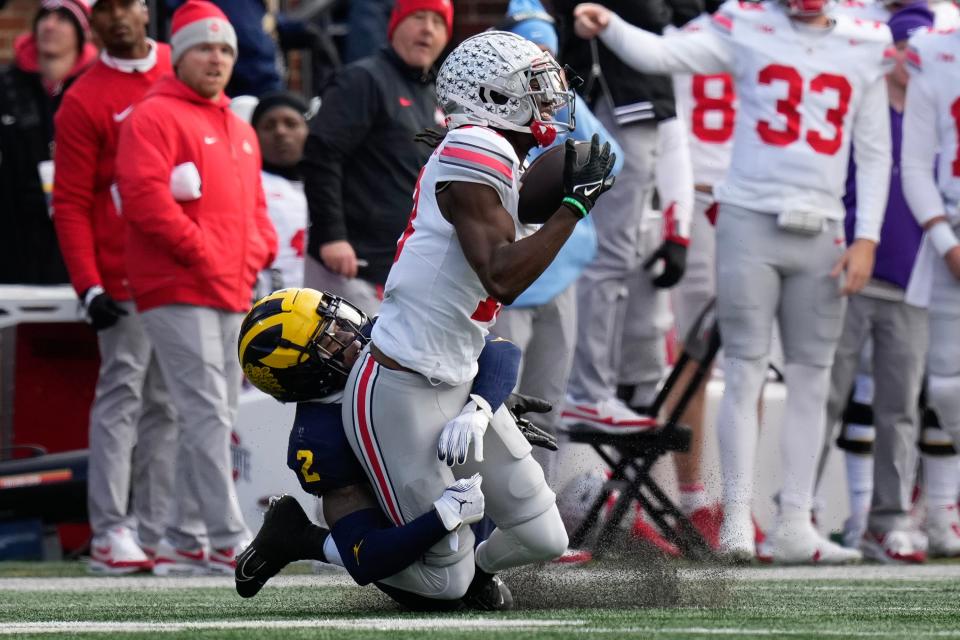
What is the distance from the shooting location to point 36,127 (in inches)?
344

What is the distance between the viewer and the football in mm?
4660

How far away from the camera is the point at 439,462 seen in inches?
186

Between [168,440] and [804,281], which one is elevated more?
[804,281]

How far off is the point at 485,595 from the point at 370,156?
268cm

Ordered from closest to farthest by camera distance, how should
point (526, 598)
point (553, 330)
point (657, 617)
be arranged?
point (657, 617) < point (526, 598) < point (553, 330)

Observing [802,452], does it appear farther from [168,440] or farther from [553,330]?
[168,440]

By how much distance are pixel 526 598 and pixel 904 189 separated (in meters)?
3.10

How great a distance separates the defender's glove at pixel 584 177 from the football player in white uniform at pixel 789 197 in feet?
8.66

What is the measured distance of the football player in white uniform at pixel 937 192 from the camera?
287 inches

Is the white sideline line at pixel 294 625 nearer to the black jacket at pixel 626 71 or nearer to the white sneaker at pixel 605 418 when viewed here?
the white sneaker at pixel 605 418

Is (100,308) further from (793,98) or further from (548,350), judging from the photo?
(793,98)

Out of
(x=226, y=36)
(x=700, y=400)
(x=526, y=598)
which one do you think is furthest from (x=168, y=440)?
(x=526, y=598)

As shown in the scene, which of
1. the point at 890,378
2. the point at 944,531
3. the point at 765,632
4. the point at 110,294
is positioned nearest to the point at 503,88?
the point at 765,632

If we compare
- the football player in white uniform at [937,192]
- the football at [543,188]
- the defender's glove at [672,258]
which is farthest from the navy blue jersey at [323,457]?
the football player in white uniform at [937,192]
